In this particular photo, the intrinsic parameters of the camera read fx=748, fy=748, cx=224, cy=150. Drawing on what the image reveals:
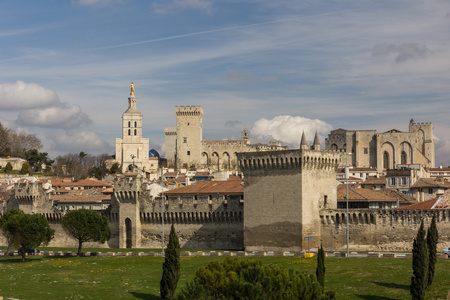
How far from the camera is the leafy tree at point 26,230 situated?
7944 cm

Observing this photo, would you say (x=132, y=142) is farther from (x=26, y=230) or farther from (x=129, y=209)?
(x=26, y=230)

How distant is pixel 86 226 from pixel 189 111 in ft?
A: 361

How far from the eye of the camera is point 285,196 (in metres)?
72.7

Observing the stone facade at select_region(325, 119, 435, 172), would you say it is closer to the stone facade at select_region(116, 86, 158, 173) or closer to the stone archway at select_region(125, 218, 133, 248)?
the stone facade at select_region(116, 86, 158, 173)

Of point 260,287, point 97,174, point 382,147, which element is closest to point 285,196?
point 260,287

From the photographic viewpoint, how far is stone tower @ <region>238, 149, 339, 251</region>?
72.1 meters

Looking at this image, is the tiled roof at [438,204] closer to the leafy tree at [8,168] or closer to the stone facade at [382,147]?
the stone facade at [382,147]

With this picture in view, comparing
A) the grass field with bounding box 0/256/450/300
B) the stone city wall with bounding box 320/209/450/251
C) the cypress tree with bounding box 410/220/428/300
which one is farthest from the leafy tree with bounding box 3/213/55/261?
the cypress tree with bounding box 410/220/428/300

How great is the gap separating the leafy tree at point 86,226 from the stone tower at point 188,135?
339 feet

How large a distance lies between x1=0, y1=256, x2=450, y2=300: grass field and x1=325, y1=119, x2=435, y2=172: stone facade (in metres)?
108

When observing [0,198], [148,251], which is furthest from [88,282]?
[0,198]

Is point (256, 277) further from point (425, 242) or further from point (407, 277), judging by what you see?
point (407, 277)

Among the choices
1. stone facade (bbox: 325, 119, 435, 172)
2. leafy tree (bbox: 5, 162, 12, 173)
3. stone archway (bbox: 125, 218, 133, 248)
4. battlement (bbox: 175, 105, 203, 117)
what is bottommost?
stone archway (bbox: 125, 218, 133, 248)

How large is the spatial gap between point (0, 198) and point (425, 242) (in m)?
78.3
